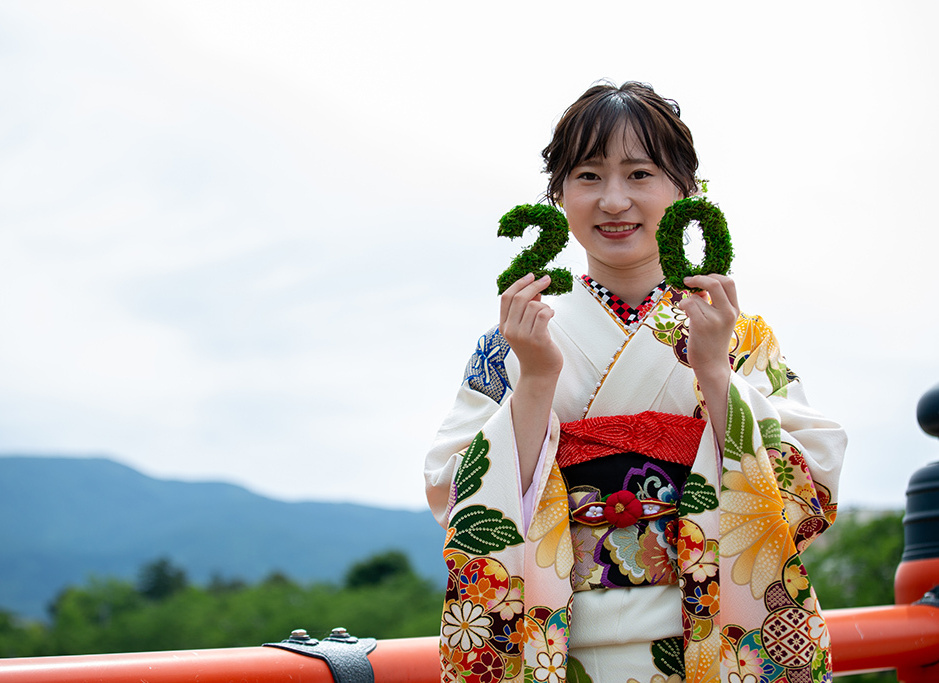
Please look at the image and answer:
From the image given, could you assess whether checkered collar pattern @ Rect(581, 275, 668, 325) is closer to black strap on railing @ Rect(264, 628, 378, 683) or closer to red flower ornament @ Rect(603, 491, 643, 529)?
red flower ornament @ Rect(603, 491, 643, 529)

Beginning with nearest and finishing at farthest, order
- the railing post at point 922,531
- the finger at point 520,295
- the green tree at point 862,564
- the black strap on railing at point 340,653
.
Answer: the finger at point 520,295 < the black strap on railing at point 340,653 < the railing post at point 922,531 < the green tree at point 862,564

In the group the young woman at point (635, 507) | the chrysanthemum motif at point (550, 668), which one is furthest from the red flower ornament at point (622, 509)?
the chrysanthemum motif at point (550, 668)

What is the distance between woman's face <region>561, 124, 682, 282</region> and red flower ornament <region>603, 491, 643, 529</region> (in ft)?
1.75

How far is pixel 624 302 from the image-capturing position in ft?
6.62

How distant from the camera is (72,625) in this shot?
3150 centimetres

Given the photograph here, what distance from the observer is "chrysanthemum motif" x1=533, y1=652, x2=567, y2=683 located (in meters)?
1.64

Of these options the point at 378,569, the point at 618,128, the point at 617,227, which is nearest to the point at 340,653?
the point at 617,227

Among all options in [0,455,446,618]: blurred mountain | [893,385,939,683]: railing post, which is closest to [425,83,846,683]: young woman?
[893,385,939,683]: railing post

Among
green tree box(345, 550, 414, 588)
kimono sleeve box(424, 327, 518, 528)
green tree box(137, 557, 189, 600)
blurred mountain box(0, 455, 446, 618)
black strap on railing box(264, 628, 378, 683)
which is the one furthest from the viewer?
Answer: blurred mountain box(0, 455, 446, 618)

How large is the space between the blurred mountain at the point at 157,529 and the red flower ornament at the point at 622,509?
5710 cm

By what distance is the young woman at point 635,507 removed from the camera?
168cm

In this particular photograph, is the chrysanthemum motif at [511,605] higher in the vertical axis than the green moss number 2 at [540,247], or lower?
lower

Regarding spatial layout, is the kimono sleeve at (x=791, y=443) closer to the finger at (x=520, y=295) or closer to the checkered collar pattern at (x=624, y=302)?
the checkered collar pattern at (x=624, y=302)

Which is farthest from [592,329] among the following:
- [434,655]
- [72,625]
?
[72,625]
